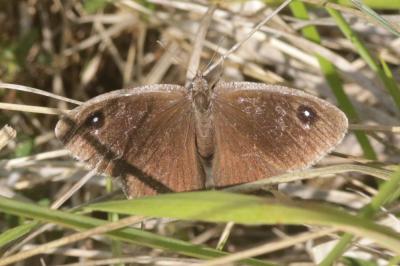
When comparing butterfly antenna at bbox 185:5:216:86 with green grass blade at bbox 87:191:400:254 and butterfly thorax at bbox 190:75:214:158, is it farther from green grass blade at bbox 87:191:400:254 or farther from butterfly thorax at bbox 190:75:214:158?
green grass blade at bbox 87:191:400:254

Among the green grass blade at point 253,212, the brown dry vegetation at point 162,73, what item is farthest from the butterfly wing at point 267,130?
the green grass blade at point 253,212

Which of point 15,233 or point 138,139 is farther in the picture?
point 138,139

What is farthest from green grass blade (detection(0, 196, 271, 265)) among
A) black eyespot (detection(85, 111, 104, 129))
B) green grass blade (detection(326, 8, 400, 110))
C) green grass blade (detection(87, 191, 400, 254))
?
green grass blade (detection(326, 8, 400, 110))

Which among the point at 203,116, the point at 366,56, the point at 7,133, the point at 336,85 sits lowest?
the point at 7,133

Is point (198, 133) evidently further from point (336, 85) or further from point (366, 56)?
point (366, 56)

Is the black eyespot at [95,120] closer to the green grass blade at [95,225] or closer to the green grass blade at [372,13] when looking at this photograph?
the green grass blade at [95,225]

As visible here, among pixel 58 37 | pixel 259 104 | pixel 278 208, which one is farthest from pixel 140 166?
pixel 58 37

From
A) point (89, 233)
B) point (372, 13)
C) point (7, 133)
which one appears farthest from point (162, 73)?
point (89, 233)

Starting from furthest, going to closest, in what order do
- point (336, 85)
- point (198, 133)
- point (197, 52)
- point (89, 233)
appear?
point (197, 52), point (336, 85), point (198, 133), point (89, 233)
